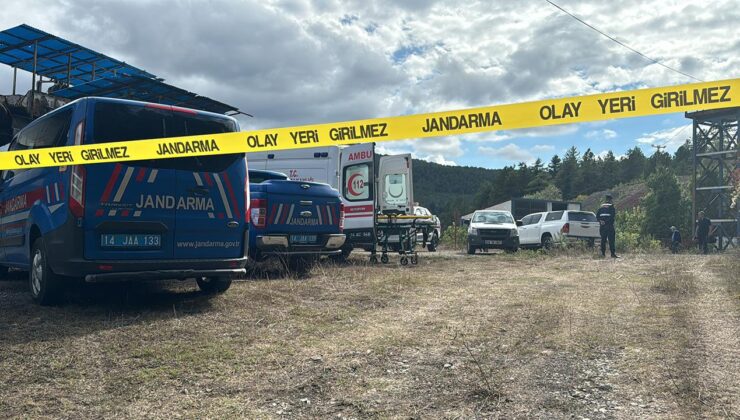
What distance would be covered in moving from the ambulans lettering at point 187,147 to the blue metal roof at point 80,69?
12.7 meters

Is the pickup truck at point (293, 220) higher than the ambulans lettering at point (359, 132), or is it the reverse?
the ambulans lettering at point (359, 132)

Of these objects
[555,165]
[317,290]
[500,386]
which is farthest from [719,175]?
[555,165]

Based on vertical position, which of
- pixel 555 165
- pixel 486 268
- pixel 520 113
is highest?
pixel 555 165

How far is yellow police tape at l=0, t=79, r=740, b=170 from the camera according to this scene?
453cm

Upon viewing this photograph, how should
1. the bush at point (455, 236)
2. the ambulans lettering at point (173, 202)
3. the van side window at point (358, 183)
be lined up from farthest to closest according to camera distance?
the bush at point (455, 236) < the van side window at point (358, 183) < the ambulans lettering at point (173, 202)

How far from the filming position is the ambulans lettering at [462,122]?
5.04 metres

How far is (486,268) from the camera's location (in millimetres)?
11547

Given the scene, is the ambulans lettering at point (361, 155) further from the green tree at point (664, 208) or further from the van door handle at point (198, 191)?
the green tree at point (664, 208)

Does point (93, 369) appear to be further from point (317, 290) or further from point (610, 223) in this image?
point (610, 223)

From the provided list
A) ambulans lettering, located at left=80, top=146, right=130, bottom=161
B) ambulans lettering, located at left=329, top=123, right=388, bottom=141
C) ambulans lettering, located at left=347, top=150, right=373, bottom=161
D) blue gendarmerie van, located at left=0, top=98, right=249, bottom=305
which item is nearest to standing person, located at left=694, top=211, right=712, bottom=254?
ambulans lettering, located at left=347, top=150, right=373, bottom=161

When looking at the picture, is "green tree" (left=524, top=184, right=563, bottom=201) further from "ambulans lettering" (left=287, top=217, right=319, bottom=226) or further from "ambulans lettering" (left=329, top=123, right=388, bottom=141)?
"ambulans lettering" (left=329, top=123, right=388, bottom=141)

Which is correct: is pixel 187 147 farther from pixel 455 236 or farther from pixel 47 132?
pixel 455 236

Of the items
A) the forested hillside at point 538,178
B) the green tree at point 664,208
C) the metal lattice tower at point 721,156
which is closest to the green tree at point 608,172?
the forested hillside at point 538,178

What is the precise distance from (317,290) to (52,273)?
307cm
